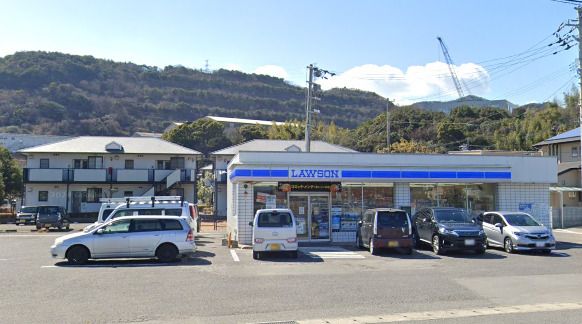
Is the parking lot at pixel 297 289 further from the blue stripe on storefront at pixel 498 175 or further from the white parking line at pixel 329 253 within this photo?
the blue stripe on storefront at pixel 498 175

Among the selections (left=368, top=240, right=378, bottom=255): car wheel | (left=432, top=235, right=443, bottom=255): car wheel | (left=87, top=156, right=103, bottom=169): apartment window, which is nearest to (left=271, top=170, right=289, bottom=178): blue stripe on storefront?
(left=368, top=240, right=378, bottom=255): car wheel

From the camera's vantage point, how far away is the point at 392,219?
19.5 meters

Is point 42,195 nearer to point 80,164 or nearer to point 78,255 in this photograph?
point 80,164

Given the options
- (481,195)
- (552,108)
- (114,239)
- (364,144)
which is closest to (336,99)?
(364,144)

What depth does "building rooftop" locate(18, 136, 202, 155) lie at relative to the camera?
156ft

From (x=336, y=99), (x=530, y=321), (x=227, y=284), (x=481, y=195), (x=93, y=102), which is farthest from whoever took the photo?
(x=336, y=99)

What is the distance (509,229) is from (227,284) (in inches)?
→ 494

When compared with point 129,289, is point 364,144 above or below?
above

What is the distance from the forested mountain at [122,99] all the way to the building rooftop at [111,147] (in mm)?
74321

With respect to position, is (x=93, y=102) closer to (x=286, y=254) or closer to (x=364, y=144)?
(x=364, y=144)

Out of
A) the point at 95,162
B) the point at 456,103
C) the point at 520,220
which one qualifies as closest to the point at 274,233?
the point at 520,220

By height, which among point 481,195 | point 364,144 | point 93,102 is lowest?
point 481,195

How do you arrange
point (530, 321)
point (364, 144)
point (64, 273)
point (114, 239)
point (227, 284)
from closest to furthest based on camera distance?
point (530, 321)
point (227, 284)
point (64, 273)
point (114, 239)
point (364, 144)

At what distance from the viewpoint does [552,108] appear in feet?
Result: 236
